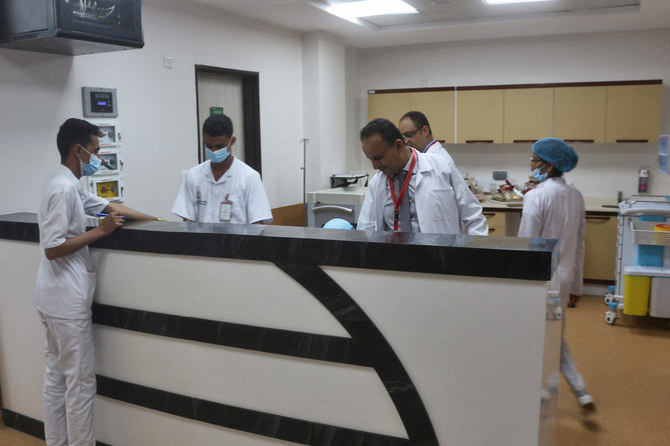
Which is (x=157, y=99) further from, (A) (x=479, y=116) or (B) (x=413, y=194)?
(A) (x=479, y=116)

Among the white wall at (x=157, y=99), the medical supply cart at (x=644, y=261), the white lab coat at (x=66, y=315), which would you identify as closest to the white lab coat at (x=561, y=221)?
the medical supply cart at (x=644, y=261)

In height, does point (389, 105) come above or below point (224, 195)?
above

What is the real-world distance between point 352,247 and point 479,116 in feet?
15.7

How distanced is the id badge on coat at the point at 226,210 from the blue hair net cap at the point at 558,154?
1694mm

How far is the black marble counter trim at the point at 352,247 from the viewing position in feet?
5.76

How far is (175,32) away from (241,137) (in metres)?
1.29

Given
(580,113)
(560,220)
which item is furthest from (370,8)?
(560,220)

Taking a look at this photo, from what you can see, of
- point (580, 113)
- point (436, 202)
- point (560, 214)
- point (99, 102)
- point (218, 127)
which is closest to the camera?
point (436, 202)

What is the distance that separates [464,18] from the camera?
563 centimetres

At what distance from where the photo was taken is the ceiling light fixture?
16.3 ft

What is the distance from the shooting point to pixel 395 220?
106 inches

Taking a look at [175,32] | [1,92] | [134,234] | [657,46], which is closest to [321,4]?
[175,32]

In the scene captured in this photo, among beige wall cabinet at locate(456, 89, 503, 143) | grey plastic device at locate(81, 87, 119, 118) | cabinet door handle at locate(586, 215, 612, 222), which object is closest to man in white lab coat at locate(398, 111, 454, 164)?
grey plastic device at locate(81, 87, 119, 118)

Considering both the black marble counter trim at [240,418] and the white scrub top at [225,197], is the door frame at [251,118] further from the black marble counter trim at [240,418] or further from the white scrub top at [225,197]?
the black marble counter trim at [240,418]
